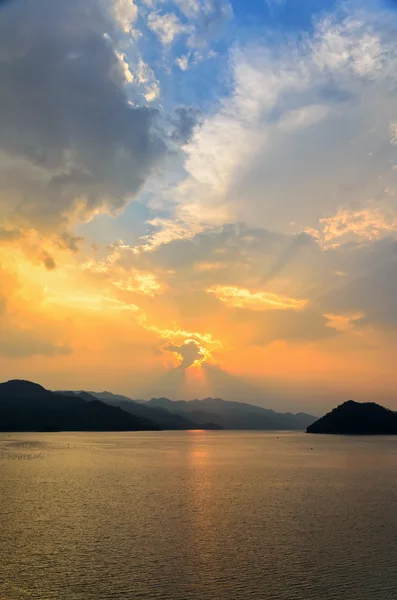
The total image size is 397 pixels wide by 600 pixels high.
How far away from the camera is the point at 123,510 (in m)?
69.8

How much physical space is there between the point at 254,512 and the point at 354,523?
47.7 feet

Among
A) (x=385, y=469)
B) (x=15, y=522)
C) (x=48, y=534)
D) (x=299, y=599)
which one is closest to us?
(x=299, y=599)

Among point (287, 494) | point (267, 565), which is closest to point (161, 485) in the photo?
point (287, 494)

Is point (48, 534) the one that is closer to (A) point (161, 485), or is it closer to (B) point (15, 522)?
(B) point (15, 522)

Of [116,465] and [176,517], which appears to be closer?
[176,517]

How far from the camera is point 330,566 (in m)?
43.0

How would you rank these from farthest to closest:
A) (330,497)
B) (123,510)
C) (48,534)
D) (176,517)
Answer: (330,497)
(123,510)
(176,517)
(48,534)

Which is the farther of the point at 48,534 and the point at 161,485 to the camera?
the point at 161,485

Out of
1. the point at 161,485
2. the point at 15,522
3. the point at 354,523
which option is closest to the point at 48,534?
the point at 15,522

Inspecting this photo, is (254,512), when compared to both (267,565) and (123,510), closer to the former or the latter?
(123,510)

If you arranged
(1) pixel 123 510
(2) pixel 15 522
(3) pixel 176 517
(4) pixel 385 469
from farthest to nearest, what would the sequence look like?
(4) pixel 385 469, (1) pixel 123 510, (3) pixel 176 517, (2) pixel 15 522

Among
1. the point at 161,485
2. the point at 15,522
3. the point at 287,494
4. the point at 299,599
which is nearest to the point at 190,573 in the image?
the point at 299,599

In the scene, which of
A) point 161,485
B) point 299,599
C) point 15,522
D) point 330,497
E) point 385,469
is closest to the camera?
point 299,599

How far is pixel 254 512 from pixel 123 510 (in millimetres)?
19608
